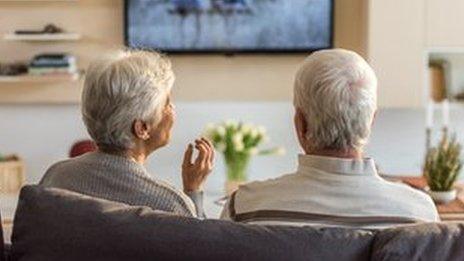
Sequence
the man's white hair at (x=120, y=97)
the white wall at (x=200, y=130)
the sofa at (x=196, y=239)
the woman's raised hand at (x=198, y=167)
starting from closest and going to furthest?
the sofa at (x=196, y=239) < the man's white hair at (x=120, y=97) < the woman's raised hand at (x=198, y=167) < the white wall at (x=200, y=130)

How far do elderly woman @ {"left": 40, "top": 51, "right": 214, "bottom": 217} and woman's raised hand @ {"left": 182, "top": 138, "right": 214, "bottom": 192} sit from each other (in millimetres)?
159

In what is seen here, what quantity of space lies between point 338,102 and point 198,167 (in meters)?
0.60

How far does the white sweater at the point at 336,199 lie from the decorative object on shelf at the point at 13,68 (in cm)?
285

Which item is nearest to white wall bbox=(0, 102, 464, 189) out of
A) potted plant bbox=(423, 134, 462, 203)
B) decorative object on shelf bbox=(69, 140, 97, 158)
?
decorative object on shelf bbox=(69, 140, 97, 158)

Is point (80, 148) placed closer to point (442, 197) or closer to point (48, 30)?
point (48, 30)

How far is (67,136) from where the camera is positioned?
4.66 m

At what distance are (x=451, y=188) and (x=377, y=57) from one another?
1225mm

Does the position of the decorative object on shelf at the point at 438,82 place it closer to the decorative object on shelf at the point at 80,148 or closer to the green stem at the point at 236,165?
the green stem at the point at 236,165

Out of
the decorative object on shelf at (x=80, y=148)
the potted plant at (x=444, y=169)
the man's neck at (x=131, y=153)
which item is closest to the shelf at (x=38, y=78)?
the decorative object on shelf at (x=80, y=148)

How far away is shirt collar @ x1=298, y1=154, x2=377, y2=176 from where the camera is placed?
189cm

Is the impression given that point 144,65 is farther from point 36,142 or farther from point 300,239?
point 36,142

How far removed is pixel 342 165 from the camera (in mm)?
1896

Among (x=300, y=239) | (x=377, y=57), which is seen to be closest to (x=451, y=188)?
(x=377, y=57)

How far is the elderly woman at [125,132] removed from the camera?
2.06 metres
